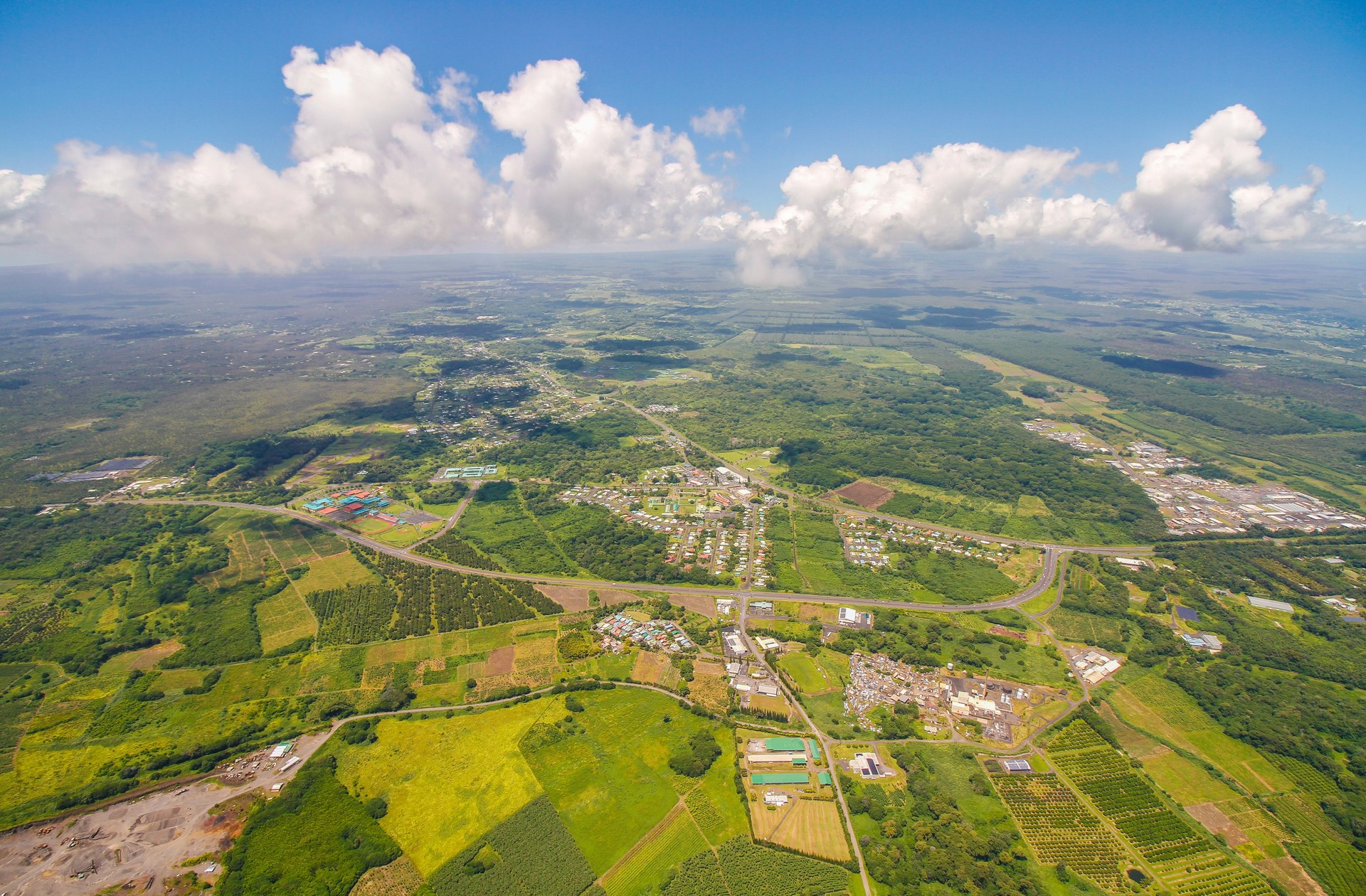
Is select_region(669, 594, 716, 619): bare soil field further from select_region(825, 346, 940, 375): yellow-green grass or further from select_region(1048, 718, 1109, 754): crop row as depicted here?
select_region(825, 346, 940, 375): yellow-green grass

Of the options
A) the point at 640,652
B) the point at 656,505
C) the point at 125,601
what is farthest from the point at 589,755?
the point at 125,601

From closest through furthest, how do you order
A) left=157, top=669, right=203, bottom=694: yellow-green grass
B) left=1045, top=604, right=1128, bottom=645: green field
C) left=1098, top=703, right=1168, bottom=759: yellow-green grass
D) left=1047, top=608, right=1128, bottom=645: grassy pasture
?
left=1098, top=703, right=1168, bottom=759: yellow-green grass
left=157, top=669, right=203, bottom=694: yellow-green grass
left=1045, top=604, right=1128, bottom=645: green field
left=1047, top=608, right=1128, bottom=645: grassy pasture

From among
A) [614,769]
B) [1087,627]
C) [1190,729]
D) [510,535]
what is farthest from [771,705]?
[510,535]

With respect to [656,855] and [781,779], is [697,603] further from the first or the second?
[656,855]

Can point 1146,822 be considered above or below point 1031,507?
below

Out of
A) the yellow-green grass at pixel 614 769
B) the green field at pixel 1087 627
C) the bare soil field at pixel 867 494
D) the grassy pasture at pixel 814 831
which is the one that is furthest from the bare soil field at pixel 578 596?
the bare soil field at pixel 867 494

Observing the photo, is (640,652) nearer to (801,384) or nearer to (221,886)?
(221,886)

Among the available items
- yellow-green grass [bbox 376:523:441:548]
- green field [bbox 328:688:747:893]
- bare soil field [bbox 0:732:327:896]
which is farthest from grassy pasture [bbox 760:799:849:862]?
yellow-green grass [bbox 376:523:441:548]
